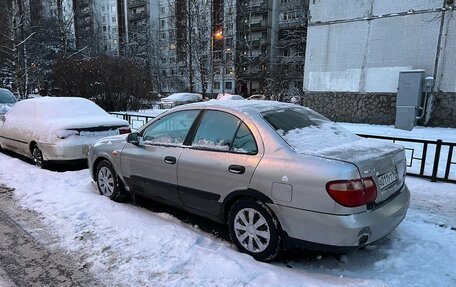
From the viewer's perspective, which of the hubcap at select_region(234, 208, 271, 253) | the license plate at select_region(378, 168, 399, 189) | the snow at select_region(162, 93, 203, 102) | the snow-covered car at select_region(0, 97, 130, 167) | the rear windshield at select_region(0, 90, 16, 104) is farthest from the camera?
the snow at select_region(162, 93, 203, 102)

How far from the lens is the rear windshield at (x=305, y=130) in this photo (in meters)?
3.40

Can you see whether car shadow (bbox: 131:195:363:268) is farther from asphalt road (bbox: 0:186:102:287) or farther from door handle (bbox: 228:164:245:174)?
asphalt road (bbox: 0:186:102:287)

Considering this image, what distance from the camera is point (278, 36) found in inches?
2126

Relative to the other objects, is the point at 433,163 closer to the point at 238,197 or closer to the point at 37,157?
the point at 238,197

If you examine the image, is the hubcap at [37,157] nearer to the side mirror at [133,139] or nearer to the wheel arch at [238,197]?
the side mirror at [133,139]

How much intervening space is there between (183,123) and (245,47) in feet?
141

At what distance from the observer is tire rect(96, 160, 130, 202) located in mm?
5051

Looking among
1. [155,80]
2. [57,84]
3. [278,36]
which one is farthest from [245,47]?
[57,84]

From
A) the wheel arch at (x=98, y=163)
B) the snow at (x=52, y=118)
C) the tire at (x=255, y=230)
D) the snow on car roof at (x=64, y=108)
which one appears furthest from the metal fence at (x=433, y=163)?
the snow on car roof at (x=64, y=108)

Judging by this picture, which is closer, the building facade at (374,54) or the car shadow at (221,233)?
the car shadow at (221,233)

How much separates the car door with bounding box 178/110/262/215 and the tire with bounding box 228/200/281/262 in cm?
20

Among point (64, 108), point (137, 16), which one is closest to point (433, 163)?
point (64, 108)

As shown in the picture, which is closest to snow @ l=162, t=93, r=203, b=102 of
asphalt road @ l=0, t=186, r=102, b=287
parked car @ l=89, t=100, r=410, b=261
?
asphalt road @ l=0, t=186, r=102, b=287

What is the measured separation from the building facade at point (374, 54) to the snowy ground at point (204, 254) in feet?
35.1
